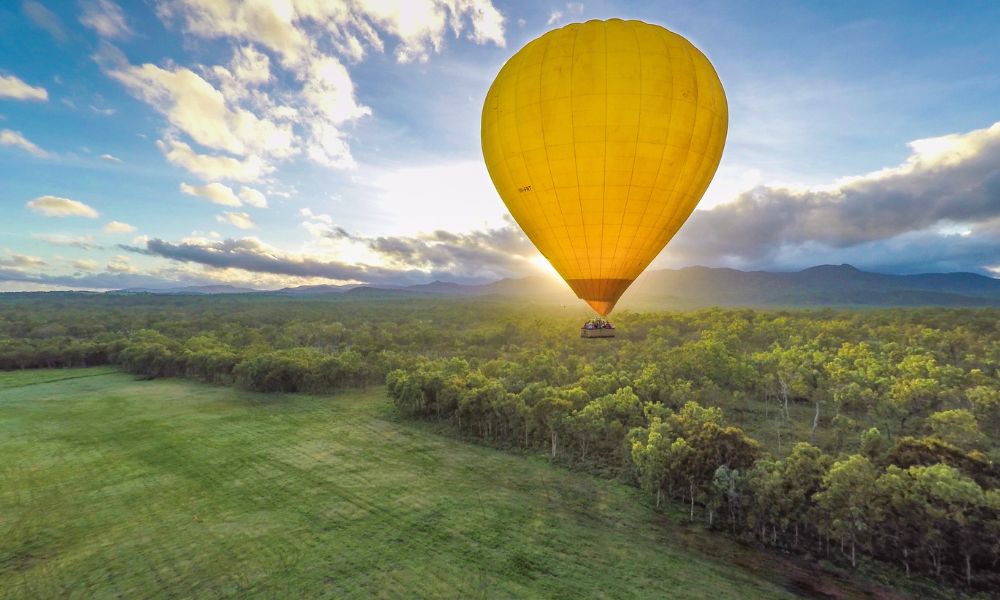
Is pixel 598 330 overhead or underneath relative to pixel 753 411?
overhead

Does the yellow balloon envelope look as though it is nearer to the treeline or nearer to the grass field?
the treeline

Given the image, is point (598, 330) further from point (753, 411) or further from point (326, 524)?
point (753, 411)

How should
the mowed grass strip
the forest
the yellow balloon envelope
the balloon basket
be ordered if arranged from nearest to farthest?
1. the yellow balloon envelope
2. the mowed grass strip
3. the balloon basket
4. the forest

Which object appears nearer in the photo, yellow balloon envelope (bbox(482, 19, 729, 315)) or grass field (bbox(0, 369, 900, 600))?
yellow balloon envelope (bbox(482, 19, 729, 315))

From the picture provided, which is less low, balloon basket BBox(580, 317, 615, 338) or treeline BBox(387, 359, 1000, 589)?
balloon basket BBox(580, 317, 615, 338)

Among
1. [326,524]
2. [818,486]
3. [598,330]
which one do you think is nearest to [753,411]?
[818,486]

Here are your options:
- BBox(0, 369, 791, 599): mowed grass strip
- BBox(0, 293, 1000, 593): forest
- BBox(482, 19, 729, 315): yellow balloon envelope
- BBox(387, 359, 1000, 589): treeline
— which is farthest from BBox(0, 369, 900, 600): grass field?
BBox(482, 19, 729, 315): yellow balloon envelope
